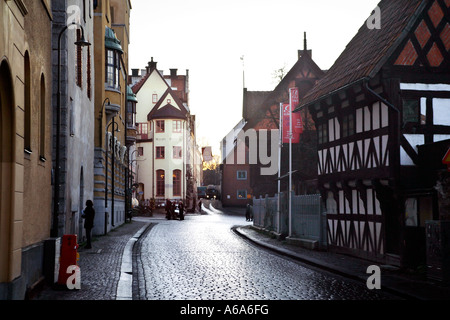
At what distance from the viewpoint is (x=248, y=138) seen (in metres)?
55.1

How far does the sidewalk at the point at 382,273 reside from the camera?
39.9 ft

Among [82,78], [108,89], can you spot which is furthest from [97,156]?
[82,78]

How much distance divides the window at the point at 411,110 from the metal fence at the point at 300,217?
5.97m

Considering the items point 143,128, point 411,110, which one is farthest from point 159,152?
point 411,110

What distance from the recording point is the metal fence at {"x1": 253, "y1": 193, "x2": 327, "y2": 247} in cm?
A: 2249

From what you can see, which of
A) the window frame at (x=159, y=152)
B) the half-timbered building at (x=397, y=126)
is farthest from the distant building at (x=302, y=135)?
the window frame at (x=159, y=152)

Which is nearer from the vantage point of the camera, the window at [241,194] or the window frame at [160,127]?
the window at [241,194]

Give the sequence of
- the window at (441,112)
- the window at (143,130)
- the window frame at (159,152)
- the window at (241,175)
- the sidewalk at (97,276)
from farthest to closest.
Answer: the window at (143,130) < the window frame at (159,152) < the window at (241,175) < the window at (441,112) < the sidewalk at (97,276)

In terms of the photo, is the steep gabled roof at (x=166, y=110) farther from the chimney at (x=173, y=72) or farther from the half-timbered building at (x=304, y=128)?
the half-timbered building at (x=304, y=128)

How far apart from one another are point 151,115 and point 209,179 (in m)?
71.7

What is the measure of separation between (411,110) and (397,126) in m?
0.64

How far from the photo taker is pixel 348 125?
20781 mm

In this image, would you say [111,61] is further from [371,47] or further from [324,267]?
[324,267]

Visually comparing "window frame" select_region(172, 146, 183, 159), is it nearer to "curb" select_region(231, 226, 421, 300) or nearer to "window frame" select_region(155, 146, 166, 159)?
"window frame" select_region(155, 146, 166, 159)
